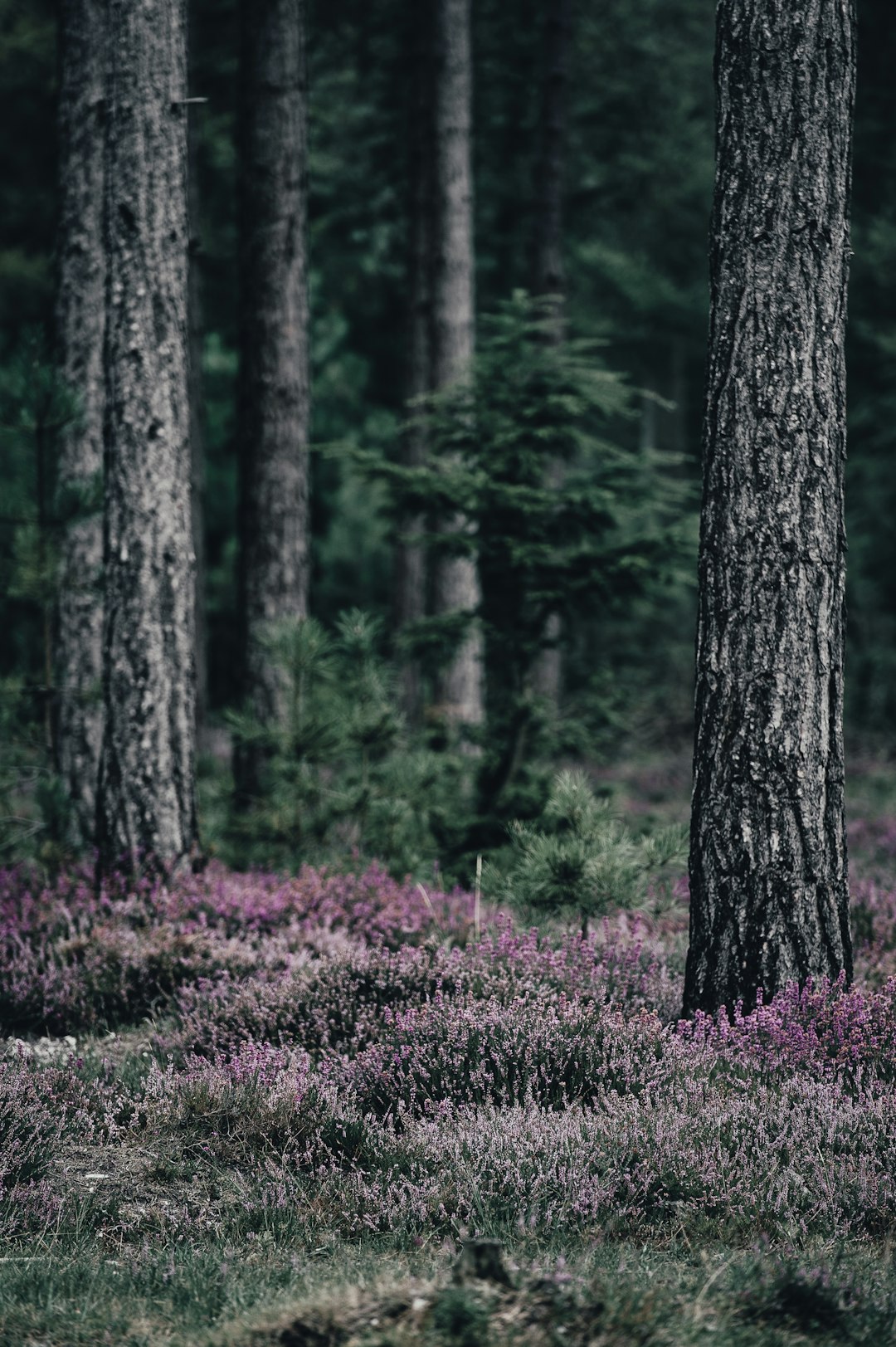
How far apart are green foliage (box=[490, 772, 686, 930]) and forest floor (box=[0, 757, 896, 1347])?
22 cm

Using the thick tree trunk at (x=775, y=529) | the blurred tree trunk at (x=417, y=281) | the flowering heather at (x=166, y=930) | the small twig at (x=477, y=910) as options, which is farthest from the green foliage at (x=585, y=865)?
the blurred tree trunk at (x=417, y=281)

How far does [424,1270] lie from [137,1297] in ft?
3.13

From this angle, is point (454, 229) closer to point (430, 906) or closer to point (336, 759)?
point (336, 759)

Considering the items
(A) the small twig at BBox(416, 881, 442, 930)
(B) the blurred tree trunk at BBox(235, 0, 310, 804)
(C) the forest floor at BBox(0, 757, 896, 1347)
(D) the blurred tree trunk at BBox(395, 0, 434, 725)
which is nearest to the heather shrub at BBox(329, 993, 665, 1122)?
(C) the forest floor at BBox(0, 757, 896, 1347)

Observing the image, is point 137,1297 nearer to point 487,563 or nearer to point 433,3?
point 487,563

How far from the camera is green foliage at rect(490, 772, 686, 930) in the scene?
665cm

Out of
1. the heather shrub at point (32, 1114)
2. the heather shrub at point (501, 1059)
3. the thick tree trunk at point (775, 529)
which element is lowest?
the heather shrub at point (32, 1114)

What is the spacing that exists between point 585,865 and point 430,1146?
241cm

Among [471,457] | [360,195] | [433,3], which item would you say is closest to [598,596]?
[471,457]

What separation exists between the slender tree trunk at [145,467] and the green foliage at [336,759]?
1.08m

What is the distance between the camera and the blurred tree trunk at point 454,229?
1452 cm

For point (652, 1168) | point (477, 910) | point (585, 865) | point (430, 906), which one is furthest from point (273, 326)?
point (652, 1168)

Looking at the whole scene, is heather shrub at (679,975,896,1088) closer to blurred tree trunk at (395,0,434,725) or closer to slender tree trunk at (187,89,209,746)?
slender tree trunk at (187,89,209,746)

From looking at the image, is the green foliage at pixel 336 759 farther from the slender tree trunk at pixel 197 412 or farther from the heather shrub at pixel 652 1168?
the heather shrub at pixel 652 1168
